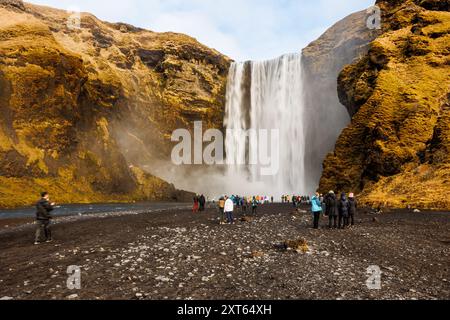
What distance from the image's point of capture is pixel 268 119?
85.2 m

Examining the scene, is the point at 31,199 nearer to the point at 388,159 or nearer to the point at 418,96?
the point at 388,159

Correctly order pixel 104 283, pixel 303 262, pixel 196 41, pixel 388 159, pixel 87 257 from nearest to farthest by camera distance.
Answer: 1. pixel 104 283
2. pixel 303 262
3. pixel 87 257
4. pixel 388 159
5. pixel 196 41

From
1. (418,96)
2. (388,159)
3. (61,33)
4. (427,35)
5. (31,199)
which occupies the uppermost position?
(61,33)

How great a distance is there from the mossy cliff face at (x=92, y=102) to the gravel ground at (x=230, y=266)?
1521 inches

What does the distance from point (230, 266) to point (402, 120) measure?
3338 centimetres

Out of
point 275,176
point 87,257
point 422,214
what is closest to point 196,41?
point 275,176

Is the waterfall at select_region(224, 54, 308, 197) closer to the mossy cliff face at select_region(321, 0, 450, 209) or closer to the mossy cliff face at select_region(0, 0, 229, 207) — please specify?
the mossy cliff face at select_region(0, 0, 229, 207)

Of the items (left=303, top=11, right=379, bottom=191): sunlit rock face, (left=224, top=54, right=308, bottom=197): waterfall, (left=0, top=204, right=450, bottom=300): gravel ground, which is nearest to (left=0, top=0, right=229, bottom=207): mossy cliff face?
(left=224, top=54, right=308, bottom=197): waterfall

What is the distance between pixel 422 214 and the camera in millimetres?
24750

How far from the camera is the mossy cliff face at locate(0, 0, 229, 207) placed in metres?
55.8

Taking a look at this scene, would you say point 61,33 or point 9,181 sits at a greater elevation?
point 61,33

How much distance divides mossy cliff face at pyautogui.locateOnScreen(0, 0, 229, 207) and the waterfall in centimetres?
605
